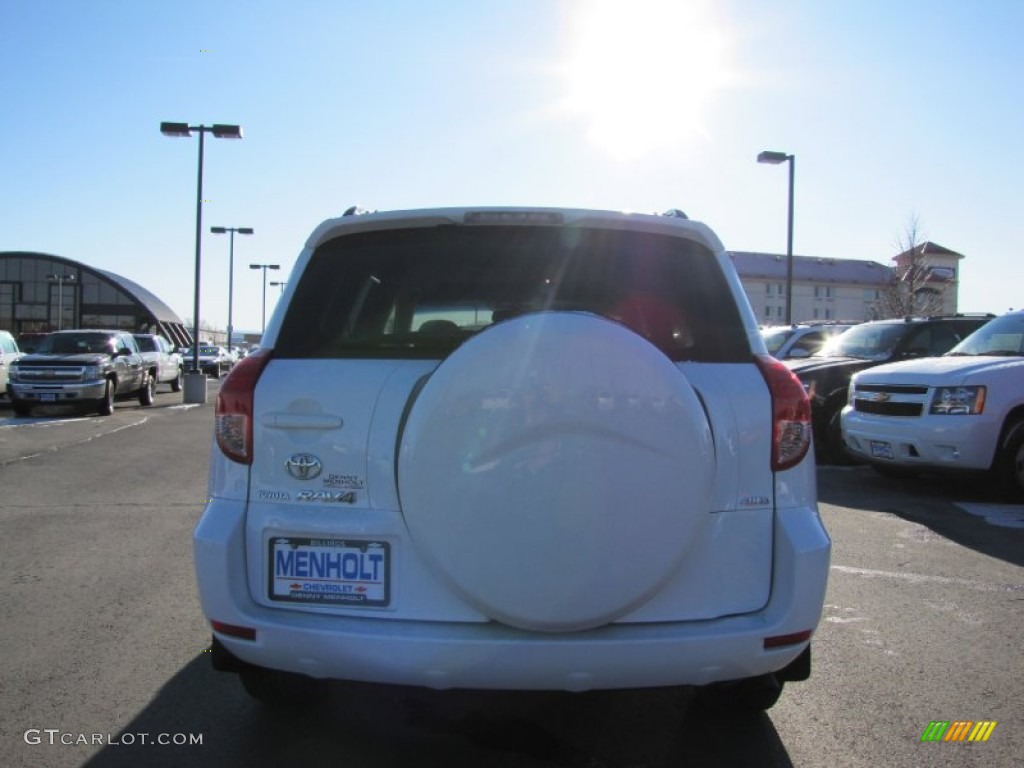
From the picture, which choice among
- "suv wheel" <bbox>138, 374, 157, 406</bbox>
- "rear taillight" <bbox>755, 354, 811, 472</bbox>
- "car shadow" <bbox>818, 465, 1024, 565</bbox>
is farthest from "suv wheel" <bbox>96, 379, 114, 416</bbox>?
"rear taillight" <bbox>755, 354, 811, 472</bbox>

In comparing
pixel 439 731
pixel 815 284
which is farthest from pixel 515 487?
pixel 815 284

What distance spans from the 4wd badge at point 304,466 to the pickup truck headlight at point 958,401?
6.96 metres

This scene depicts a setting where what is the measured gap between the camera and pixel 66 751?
296 cm

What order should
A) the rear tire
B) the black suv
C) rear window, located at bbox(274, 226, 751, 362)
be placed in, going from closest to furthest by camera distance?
rear window, located at bbox(274, 226, 751, 362)
the rear tire
the black suv

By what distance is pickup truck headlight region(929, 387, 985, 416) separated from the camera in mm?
7516

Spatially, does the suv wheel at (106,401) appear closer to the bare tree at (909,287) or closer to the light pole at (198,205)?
the light pole at (198,205)

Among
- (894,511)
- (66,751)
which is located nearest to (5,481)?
(66,751)

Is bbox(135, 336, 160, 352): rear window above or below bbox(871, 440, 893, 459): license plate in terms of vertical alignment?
above

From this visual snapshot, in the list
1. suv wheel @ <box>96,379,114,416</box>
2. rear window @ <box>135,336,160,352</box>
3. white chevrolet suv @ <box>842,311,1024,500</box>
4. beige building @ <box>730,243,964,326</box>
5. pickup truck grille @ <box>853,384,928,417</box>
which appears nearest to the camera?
white chevrolet suv @ <box>842,311,1024,500</box>

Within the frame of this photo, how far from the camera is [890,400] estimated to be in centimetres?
817

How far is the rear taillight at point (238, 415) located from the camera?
2633 millimetres

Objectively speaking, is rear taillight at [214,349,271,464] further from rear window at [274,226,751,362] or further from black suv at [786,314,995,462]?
black suv at [786,314,995,462]

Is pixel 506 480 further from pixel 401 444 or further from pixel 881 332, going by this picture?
pixel 881 332

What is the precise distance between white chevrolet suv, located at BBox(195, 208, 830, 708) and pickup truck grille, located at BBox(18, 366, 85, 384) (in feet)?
51.9
